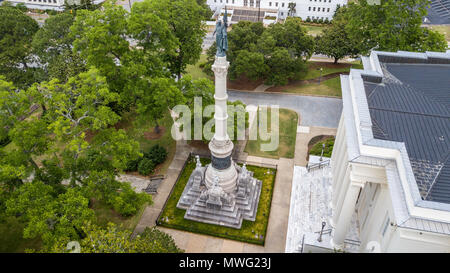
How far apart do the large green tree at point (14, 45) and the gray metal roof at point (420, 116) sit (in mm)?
48485

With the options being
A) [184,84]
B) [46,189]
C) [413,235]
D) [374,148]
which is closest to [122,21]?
[184,84]

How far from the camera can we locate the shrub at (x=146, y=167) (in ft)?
140

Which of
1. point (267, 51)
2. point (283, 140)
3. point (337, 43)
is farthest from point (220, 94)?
point (337, 43)

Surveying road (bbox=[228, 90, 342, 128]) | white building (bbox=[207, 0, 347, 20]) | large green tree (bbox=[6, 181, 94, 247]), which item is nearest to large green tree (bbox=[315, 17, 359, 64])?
road (bbox=[228, 90, 342, 128])

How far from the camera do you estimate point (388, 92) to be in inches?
1278

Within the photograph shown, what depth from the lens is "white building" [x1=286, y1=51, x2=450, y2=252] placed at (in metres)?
21.8

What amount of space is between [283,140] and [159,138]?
1821 centimetres

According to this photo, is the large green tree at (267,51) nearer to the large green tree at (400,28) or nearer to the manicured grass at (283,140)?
the manicured grass at (283,140)

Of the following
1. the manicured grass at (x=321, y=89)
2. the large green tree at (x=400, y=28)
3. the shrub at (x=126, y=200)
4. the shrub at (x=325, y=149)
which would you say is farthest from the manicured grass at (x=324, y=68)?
the shrub at (x=126, y=200)

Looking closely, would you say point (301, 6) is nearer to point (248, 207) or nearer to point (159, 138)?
point (159, 138)

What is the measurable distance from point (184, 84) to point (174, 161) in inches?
409

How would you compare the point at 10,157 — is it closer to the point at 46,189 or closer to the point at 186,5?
the point at 46,189

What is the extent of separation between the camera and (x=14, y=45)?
51781 millimetres

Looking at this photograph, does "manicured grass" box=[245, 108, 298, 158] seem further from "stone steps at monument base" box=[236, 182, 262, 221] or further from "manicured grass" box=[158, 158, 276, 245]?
"stone steps at monument base" box=[236, 182, 262, 221]
